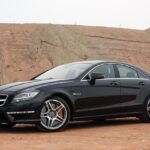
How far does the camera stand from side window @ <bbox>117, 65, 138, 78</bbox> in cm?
1311

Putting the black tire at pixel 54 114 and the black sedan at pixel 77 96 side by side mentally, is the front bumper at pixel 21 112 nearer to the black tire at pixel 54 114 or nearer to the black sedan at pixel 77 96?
the black sedan at pixel 77 96

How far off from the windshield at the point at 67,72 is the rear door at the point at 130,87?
835mm

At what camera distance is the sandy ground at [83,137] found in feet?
30.9

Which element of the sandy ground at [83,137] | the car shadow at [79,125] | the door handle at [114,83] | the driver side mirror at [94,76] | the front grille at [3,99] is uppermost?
the driver side mirror at [94,76]

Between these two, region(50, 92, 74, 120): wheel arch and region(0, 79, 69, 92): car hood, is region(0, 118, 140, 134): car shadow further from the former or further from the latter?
region(0, 79, 69, 92): car hood

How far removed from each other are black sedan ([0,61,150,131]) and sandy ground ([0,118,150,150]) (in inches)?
10.2

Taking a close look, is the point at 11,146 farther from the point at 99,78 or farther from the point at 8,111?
the point at 99,78

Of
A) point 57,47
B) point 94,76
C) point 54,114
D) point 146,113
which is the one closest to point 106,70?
point 94,76

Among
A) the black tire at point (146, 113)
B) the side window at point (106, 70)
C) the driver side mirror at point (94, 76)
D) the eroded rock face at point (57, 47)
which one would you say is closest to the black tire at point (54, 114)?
the driver side mirror at point (94, 76)

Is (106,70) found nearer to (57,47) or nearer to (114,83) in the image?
(114,83)

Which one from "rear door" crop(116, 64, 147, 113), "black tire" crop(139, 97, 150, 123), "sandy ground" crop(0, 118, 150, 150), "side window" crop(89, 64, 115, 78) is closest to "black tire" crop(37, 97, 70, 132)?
"sandy ground" crop(0, 118, 150, 150)

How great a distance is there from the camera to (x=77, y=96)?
473 inches

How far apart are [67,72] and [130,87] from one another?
1.41m

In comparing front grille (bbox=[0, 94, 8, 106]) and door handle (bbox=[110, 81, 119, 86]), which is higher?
door handle (bbox=[110, 81, 119, 86])
